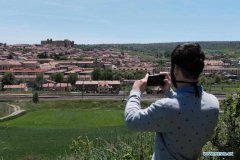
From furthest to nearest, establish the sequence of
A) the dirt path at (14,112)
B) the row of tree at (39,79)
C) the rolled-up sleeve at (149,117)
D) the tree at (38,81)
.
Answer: the tree at (38,81) → the row of tree at (39,79) → the dirt path at (14,112) → the rolled-up sleeve at (149,117)

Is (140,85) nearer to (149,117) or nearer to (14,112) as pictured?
(149,117)

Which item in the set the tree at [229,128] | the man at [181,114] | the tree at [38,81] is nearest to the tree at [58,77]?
the tree at [38,81]

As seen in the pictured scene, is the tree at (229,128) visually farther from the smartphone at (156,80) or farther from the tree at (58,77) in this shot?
the tree at (58,77)

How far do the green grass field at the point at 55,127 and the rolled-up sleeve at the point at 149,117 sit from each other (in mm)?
6937

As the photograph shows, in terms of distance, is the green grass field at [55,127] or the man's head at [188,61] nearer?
the man's head at [188,61]

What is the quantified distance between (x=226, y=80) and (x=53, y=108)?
3653 cm

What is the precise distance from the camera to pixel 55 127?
30.4 m

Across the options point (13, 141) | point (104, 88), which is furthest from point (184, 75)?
point (104, 88)

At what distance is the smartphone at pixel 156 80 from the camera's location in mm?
2293

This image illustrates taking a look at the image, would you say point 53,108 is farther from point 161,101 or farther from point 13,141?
point 161,101

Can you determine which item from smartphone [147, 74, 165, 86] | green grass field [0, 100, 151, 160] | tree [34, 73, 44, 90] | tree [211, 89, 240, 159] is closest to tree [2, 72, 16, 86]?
tree [34, 73, 44, 90]

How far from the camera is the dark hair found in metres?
2.10

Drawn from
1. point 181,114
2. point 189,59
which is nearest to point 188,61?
point 189,59

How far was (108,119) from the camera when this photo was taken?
36031 mm
